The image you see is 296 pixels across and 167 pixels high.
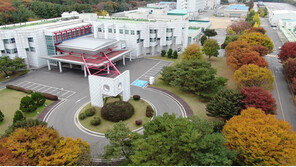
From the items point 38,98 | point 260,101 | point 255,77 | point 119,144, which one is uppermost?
point 255,77

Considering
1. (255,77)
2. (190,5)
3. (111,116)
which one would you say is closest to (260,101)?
(255,77)

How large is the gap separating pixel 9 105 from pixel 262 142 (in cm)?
3701

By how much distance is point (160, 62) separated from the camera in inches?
2208

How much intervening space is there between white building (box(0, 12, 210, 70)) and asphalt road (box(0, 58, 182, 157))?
4426mm

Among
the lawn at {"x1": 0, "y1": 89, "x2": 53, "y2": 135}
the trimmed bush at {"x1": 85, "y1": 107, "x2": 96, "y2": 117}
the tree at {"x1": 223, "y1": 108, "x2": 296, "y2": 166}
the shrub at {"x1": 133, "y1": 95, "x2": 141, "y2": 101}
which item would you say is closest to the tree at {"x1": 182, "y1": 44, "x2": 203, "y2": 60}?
the shrub at {"x1": 133, "y1": 95, "x2": 141, "y2": 101}

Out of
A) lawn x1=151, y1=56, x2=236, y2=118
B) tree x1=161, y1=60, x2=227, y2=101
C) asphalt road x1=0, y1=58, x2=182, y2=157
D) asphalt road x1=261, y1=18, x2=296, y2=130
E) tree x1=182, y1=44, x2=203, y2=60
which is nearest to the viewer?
asphalt road x1=0, y1=58, x2=182, y2=157

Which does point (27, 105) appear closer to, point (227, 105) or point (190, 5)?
point (227, 105)

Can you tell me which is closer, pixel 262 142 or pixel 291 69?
pixel 262 142

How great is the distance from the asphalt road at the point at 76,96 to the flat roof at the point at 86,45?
529 cm

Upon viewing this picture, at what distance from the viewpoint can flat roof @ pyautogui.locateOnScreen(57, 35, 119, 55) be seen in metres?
46.7

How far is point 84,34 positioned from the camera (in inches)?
2399

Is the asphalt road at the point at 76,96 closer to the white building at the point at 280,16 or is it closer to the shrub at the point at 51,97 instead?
the shrub at the point at 51,97

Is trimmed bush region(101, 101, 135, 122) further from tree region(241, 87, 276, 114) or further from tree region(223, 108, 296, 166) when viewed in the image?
tree region(241, 87, 276, 114)

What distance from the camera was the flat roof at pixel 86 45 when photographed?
4672 cm
